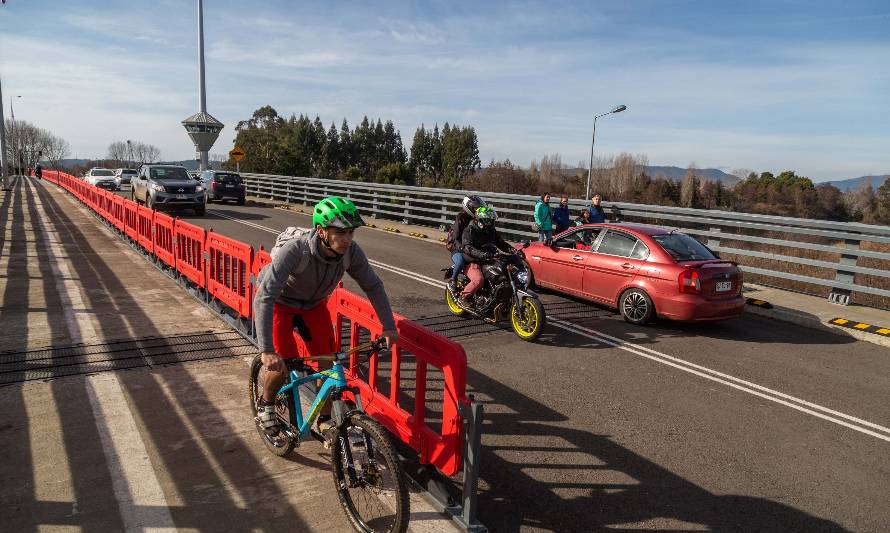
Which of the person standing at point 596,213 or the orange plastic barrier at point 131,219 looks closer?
the orange plastic barrier at point 131,219

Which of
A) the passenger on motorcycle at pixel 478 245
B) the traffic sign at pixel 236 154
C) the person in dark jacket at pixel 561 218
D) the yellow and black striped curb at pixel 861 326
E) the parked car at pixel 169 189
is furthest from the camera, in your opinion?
the traffic sign at pixel 236 154

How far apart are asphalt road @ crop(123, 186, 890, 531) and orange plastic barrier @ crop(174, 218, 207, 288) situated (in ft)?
10.9

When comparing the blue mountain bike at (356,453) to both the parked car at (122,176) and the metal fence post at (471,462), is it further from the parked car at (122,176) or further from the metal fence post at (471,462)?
the parked car at (122,176)

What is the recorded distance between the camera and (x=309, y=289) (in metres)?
3.76

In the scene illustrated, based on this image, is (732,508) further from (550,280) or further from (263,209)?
(263,209)

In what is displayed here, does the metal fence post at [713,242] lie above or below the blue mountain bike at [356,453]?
above

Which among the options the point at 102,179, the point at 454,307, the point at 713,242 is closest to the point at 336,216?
the point at 454,307

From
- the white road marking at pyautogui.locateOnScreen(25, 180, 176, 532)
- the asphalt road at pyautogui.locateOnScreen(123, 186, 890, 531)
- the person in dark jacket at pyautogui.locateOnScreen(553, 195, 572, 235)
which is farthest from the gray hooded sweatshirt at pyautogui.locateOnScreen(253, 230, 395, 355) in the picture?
Result: the person in dark jacket at pyautogui.locateOnScreen(553, 195, 572, 235)

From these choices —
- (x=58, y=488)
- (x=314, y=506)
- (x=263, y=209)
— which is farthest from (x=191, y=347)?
(x=263, y=209)

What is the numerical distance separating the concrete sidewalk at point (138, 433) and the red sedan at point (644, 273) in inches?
212

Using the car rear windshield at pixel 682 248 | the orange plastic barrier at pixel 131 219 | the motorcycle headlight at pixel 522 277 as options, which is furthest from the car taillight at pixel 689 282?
the orange plastic barrier at pixel 131 219

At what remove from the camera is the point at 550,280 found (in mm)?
10086

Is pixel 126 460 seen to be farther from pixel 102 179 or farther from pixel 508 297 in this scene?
pixel 102 179

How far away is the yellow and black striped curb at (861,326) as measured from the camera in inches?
327
